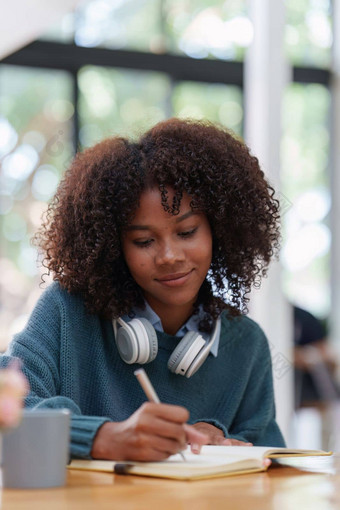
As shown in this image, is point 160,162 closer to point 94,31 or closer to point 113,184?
point 113,184

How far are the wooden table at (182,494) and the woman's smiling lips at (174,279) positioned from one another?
0.50m

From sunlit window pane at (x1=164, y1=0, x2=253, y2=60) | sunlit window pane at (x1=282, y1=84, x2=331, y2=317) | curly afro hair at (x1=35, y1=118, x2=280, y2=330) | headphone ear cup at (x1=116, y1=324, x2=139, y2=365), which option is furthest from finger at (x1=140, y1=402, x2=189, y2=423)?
sunlit window pane at (x1=282, y1=84, x2=331, y2=317)

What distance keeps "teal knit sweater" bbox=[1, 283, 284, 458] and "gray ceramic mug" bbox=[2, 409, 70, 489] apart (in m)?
0.37

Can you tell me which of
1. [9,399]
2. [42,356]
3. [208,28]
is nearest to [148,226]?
[42,356]

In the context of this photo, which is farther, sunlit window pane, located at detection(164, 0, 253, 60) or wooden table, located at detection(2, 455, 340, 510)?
sunlit window pane, located at detection(164, 0, 253, 60)

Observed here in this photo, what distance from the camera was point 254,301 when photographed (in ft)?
12.0

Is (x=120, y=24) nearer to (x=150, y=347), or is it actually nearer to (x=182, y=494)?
(x=150, y=347)

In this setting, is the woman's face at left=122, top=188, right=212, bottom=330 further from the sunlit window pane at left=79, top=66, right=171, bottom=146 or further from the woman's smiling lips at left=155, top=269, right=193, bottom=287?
the sunlit window pane at left=79, top=66, right=171, bottom=146

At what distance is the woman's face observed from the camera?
164cm

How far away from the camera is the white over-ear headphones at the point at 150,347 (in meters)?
1.62

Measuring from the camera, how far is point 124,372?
172 centimetres

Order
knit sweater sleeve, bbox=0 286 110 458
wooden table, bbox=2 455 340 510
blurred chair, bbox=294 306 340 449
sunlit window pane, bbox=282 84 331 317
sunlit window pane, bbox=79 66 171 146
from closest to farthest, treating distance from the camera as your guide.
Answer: wooden table, bbox=2 455 340 510 < knit sweater sleeve, bbox=0 286 110 458 < blurred chair, bbox=294 306 340 449 < sunlit window pane, bbox=79 66 171 146 < sunlit window pane, bbox=282 84 331 317

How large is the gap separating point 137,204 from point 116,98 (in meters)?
5.17

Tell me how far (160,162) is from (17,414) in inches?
34.8
